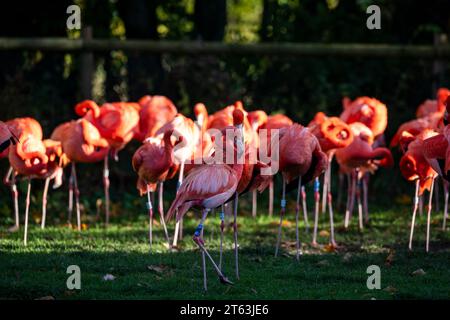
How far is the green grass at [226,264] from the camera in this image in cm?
661

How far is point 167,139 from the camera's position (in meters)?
8.20

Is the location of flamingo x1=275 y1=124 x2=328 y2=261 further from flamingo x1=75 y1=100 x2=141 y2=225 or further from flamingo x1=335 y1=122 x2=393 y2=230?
flamingo x1=75 y1=100 x2=141 y2=225

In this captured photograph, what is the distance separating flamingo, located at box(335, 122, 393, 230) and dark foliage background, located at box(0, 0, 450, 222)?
5.56 feet

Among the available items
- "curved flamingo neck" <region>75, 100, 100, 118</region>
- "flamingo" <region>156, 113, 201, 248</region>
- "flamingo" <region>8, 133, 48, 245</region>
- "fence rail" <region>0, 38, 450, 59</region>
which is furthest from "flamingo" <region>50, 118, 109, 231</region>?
"fence rail" <region>0, 38, 450, 59</region>

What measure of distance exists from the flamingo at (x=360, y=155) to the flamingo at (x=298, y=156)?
109 centimetres

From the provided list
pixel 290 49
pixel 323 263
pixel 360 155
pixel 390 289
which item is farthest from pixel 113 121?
pixel 390 289

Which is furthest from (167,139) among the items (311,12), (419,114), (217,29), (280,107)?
(311,12)

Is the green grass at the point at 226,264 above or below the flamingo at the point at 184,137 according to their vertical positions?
below

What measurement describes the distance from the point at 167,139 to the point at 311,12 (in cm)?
616

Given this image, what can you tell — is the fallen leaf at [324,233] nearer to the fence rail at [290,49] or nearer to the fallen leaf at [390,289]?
the fallen leaf at [390,289]

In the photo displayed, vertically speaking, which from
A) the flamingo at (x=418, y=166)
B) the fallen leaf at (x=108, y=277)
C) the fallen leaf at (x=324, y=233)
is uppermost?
the flamingo at (x=418, y=166)

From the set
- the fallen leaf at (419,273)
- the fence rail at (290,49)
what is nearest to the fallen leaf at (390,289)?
the fallen leaf at (419,273)

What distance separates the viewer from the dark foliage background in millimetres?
11602

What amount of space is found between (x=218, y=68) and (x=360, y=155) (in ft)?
10.8
